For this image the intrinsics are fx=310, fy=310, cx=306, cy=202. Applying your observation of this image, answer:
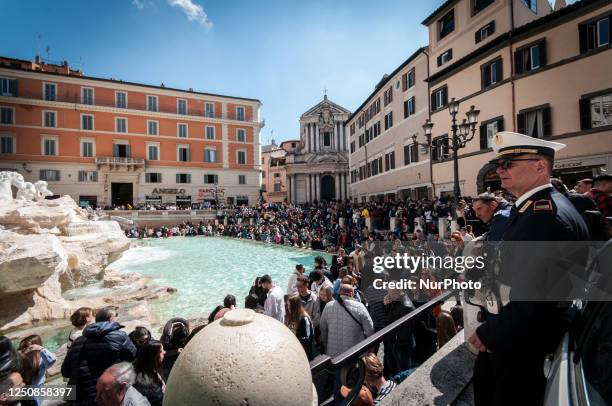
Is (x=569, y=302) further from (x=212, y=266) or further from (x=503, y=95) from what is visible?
(x=503, y=95)

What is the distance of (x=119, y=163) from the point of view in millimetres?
38406

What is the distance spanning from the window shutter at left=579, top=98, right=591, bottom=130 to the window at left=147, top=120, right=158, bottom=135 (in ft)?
142

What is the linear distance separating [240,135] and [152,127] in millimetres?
11884

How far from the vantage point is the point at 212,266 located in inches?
687

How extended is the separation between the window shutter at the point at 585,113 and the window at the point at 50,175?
47632 millimetres

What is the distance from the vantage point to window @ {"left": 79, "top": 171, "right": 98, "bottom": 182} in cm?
3775

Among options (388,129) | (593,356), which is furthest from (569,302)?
(388,129)

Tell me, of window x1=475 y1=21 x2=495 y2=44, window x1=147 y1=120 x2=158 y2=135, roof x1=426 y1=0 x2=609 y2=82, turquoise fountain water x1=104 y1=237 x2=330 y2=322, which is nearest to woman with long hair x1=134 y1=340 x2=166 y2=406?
turquoise fountain water x1=104 y1=237 x2=330 y2=322

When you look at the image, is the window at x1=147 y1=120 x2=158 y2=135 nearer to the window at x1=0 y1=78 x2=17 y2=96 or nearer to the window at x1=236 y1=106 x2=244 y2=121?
the window at x1=236 y1=106 x2=244 y2=121

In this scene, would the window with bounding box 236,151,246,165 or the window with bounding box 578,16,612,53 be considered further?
the window with bounding box 236,151,246,165

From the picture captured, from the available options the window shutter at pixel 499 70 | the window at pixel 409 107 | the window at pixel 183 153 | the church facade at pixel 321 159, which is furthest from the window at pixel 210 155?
the window shutter at pixel 499 70

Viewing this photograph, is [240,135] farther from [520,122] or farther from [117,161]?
[520,122]

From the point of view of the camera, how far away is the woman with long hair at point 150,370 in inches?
121

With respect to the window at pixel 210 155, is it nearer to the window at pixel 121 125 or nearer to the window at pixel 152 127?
the window at pixel 152 127
